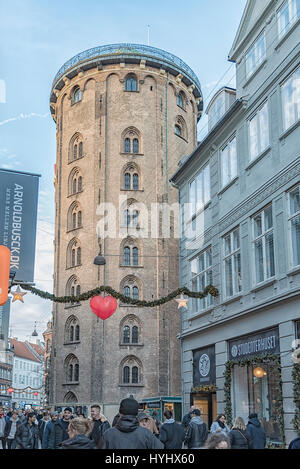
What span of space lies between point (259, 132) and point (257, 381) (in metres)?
7.23

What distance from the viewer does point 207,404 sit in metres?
21.6

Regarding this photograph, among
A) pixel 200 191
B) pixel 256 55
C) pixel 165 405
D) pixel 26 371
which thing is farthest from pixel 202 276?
pixel 26 371

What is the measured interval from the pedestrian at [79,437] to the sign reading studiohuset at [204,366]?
14.7 meters

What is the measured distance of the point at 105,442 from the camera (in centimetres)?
536

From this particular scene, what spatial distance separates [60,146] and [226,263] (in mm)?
33886

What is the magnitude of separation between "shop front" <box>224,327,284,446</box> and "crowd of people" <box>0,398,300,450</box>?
2.03 meters

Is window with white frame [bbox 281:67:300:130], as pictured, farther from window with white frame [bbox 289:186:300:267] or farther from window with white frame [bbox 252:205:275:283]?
window with white frame [bbox 252:205:275:283]

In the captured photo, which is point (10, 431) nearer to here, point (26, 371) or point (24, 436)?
point (24, 436)

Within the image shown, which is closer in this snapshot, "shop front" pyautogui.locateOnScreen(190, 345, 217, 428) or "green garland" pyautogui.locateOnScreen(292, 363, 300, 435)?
"green garland" pyautogui.locateOnScreen(292, 363, 300, 435)

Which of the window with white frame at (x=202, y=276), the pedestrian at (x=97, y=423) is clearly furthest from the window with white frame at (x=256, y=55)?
the pedestrian at (x=97, y=423)

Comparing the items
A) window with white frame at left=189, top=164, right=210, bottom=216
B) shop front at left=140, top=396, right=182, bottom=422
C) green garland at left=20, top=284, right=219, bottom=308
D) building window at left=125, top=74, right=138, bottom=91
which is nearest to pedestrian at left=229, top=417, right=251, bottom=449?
green garland at left=20, top=284, right=219, bottom=308

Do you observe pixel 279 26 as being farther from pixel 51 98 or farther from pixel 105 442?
pixel 51 98

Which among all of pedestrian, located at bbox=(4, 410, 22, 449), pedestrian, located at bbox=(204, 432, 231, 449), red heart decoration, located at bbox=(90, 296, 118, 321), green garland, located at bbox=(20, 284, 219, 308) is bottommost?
pedestrian, located at bbox=(4, 410, 22, 449)

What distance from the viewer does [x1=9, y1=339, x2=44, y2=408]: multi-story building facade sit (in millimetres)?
113938
